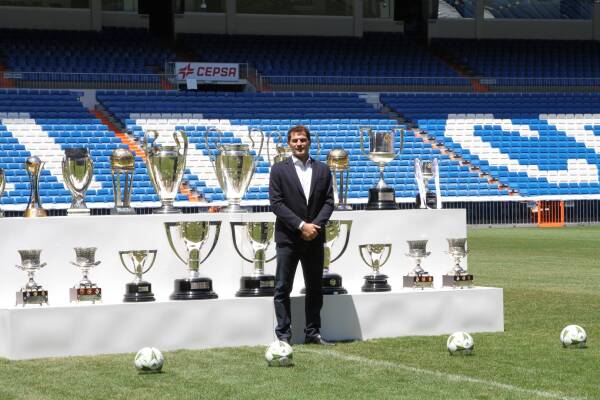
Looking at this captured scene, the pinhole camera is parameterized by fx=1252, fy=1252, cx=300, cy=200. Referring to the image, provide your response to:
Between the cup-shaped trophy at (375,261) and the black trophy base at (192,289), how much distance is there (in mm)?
1568

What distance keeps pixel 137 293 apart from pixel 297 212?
5.01ft

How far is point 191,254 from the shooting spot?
10945mm

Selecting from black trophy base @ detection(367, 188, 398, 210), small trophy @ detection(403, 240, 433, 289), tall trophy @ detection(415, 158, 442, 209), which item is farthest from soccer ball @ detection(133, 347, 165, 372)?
tall trophy @ detection(415, 158, 442, 209)

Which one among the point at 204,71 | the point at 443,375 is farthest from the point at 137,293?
the point at 204,71

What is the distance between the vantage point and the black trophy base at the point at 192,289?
10.8 m

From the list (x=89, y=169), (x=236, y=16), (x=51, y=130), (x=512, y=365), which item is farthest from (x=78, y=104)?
(x=512, y=365)

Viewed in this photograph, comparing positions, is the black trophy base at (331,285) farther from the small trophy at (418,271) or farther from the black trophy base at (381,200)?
the black trophy base at (381,200)

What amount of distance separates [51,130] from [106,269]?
76.7ft

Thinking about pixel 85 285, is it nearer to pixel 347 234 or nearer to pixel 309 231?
pixel 309 231

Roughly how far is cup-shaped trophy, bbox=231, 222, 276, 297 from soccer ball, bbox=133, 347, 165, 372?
2174 mm

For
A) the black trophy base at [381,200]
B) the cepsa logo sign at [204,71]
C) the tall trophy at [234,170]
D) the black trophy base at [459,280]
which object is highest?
the cepsa logo sign at [204,71]

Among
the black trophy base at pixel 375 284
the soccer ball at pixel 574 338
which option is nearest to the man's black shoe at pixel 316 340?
the black trophy base at pixel 375 284

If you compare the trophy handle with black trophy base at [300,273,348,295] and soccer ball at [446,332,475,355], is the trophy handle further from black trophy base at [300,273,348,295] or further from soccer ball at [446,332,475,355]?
soccer ball at [446,332,475,355]

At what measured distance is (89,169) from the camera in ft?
38.5
